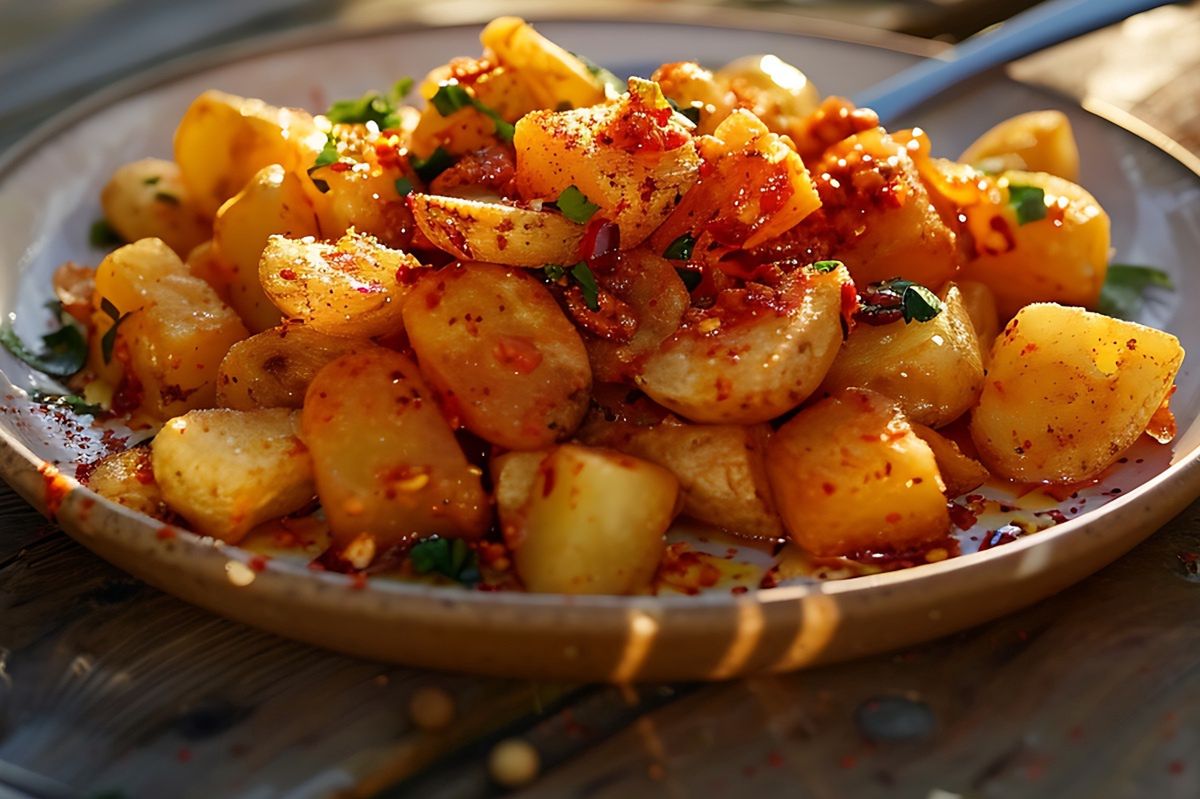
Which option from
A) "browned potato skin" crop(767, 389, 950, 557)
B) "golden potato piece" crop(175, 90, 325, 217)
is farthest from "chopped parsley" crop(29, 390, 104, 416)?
"browned potato skin" crop(767, 389, 950, 557)

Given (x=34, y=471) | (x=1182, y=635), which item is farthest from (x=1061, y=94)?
(x=34, y=471)

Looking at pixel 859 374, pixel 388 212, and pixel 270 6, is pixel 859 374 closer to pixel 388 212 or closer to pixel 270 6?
pixel 388 212

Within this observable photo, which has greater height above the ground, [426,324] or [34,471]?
[426,324]

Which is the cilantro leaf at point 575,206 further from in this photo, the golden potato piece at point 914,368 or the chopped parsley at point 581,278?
the golden potato piece at point 914,368

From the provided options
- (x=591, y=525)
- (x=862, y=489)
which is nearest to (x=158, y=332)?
(x=591, y=525)

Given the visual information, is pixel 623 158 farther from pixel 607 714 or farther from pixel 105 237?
pixel 105 237
